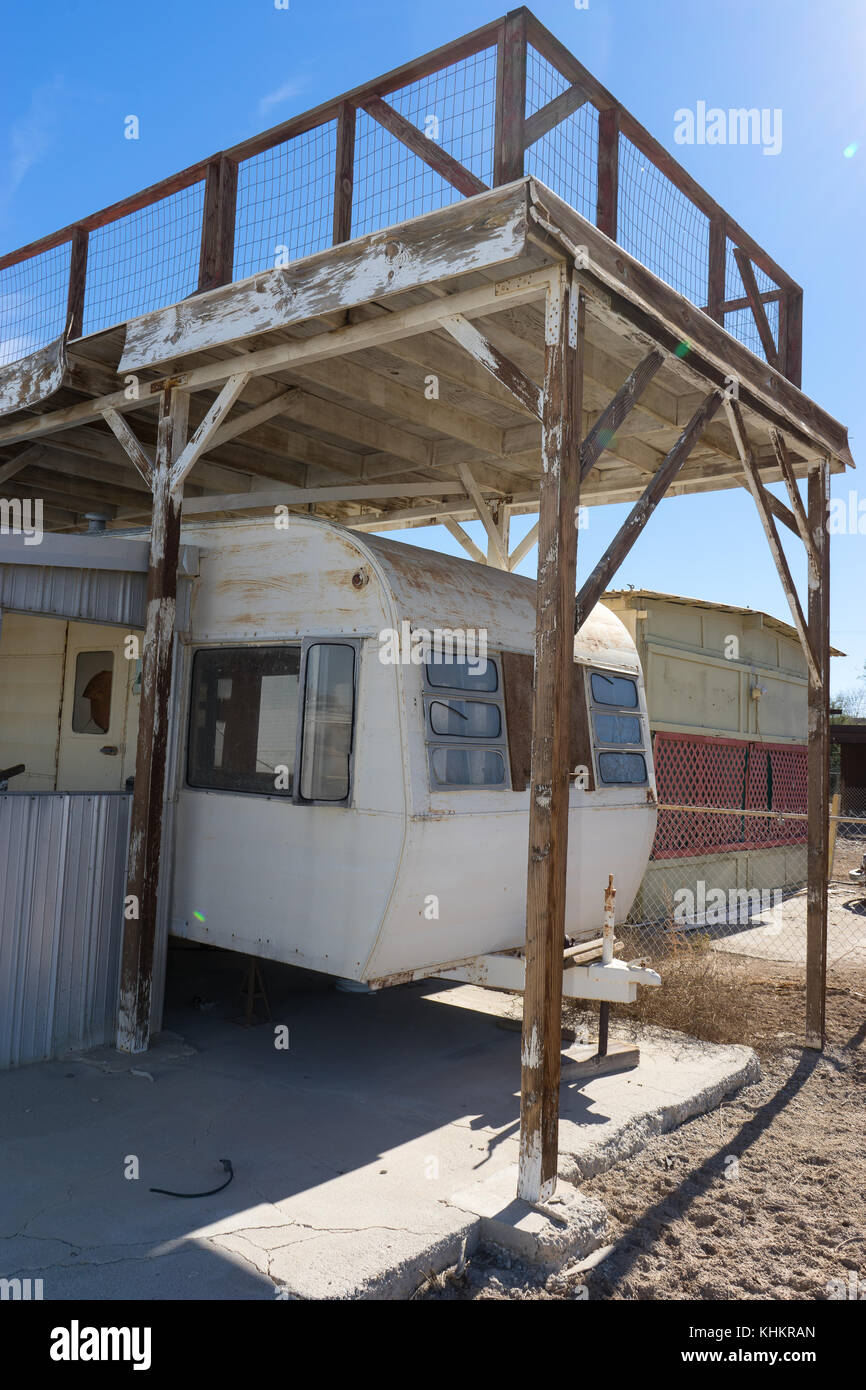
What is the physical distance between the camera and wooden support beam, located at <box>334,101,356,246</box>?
531cm

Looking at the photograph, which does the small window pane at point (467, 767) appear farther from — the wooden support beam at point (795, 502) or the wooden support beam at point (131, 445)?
the wooden support beam at point (795, 502)

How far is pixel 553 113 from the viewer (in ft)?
15.8

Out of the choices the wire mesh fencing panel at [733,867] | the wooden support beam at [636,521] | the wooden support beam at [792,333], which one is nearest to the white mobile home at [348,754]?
the wooden support beam at [636,521]

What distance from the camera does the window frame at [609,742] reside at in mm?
7312

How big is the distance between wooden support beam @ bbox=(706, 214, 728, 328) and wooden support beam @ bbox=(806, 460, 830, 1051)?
1799 millimetres

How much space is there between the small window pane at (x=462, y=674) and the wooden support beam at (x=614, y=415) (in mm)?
1448

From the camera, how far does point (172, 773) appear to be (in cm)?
640

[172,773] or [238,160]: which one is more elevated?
[238,160]

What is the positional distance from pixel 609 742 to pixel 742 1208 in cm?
358

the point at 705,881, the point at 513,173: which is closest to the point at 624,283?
the point at 513,173

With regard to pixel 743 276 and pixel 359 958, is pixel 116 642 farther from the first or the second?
pixel 743 276

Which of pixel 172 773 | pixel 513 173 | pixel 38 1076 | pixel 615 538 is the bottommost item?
pixel 38 1076

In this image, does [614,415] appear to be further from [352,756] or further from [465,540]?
[465,540]

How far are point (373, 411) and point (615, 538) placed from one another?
3.30 meters
